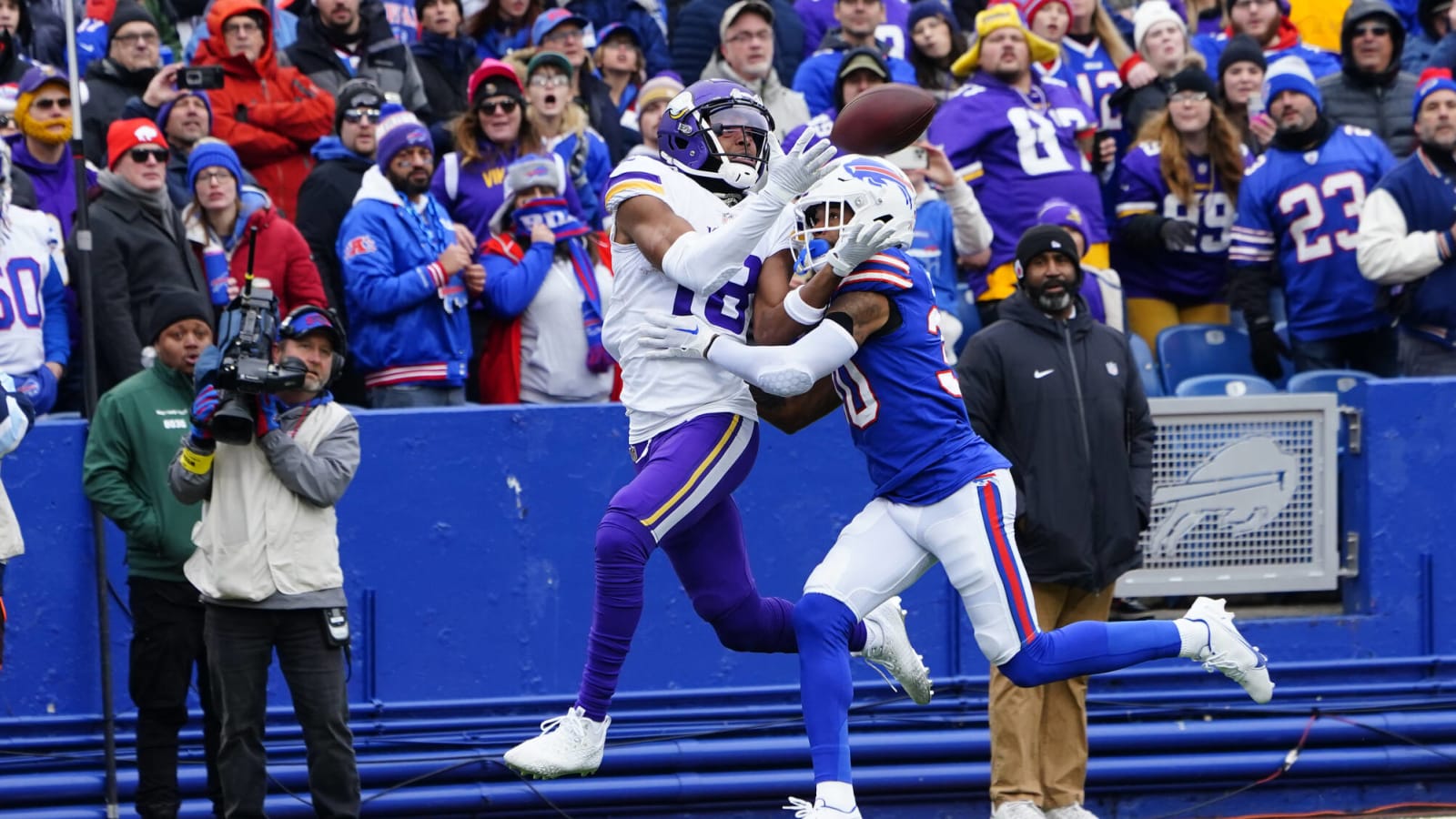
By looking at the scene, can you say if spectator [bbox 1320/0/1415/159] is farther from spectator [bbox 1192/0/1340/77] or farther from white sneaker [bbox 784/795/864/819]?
white sneaker [bbox 784/795/864/819]

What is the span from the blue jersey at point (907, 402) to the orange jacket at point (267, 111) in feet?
13.4

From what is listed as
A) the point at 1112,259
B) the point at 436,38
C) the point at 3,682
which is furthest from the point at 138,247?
the point at 1112,259

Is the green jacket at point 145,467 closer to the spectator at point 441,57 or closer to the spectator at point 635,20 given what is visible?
the spectator at point 441,57

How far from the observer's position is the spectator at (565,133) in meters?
9.43

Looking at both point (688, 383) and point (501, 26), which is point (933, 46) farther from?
point (688, 383)

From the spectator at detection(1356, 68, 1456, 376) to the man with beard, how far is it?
397 centimetres

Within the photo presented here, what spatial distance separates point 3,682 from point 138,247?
5.84 feet

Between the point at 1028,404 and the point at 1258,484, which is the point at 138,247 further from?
the point at 1258,484

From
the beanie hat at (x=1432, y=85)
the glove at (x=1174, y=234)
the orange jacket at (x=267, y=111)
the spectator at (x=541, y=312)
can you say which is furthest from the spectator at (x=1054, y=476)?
the orange jacket at (x=267, y=111)

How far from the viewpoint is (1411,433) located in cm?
879

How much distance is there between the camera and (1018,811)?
7.82 m

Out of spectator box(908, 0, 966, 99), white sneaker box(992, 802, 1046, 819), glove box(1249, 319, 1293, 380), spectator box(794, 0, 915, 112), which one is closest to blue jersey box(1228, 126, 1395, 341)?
glove box(1249, 319, 1293, 380)

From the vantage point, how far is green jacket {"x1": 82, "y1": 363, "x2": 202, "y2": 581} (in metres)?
7.51

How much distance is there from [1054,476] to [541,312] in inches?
92.1
